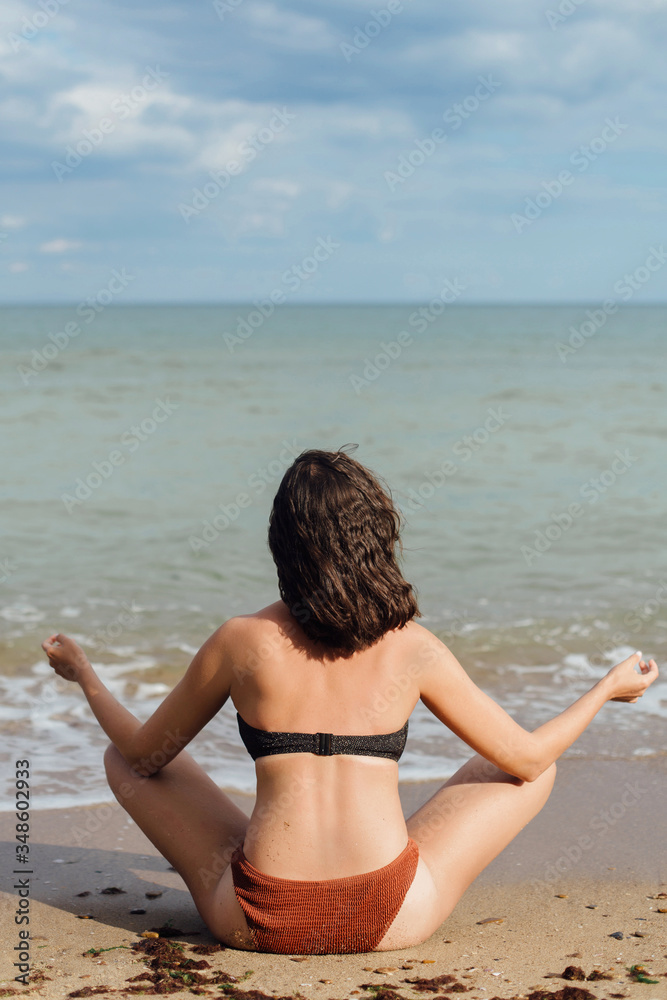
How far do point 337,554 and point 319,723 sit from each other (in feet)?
1.37

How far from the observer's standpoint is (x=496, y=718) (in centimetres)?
246

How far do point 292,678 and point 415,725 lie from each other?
2.62 m

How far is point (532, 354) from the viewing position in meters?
42.8

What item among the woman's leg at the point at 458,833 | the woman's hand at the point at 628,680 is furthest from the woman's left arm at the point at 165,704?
the woman's hand at the point at 628,680

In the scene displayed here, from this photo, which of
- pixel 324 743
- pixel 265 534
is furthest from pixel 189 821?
pixel 265 534

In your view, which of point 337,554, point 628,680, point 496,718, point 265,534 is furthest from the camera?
point 265,534

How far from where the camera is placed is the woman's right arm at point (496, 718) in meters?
2.38

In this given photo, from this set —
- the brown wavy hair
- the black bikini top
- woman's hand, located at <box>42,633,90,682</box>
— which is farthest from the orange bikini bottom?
woman's hand, located at <box>42,633,90,682</box>

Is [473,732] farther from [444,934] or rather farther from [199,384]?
[199,384]

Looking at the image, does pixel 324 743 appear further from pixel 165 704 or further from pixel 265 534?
pixel 265 534

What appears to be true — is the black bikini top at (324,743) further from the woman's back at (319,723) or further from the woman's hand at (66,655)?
the woman's hand at (66,655)

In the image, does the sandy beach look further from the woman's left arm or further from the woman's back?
the woman's left arm

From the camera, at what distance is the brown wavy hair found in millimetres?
2270

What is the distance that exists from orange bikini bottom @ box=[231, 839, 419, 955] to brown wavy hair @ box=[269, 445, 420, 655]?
1.90 ft
